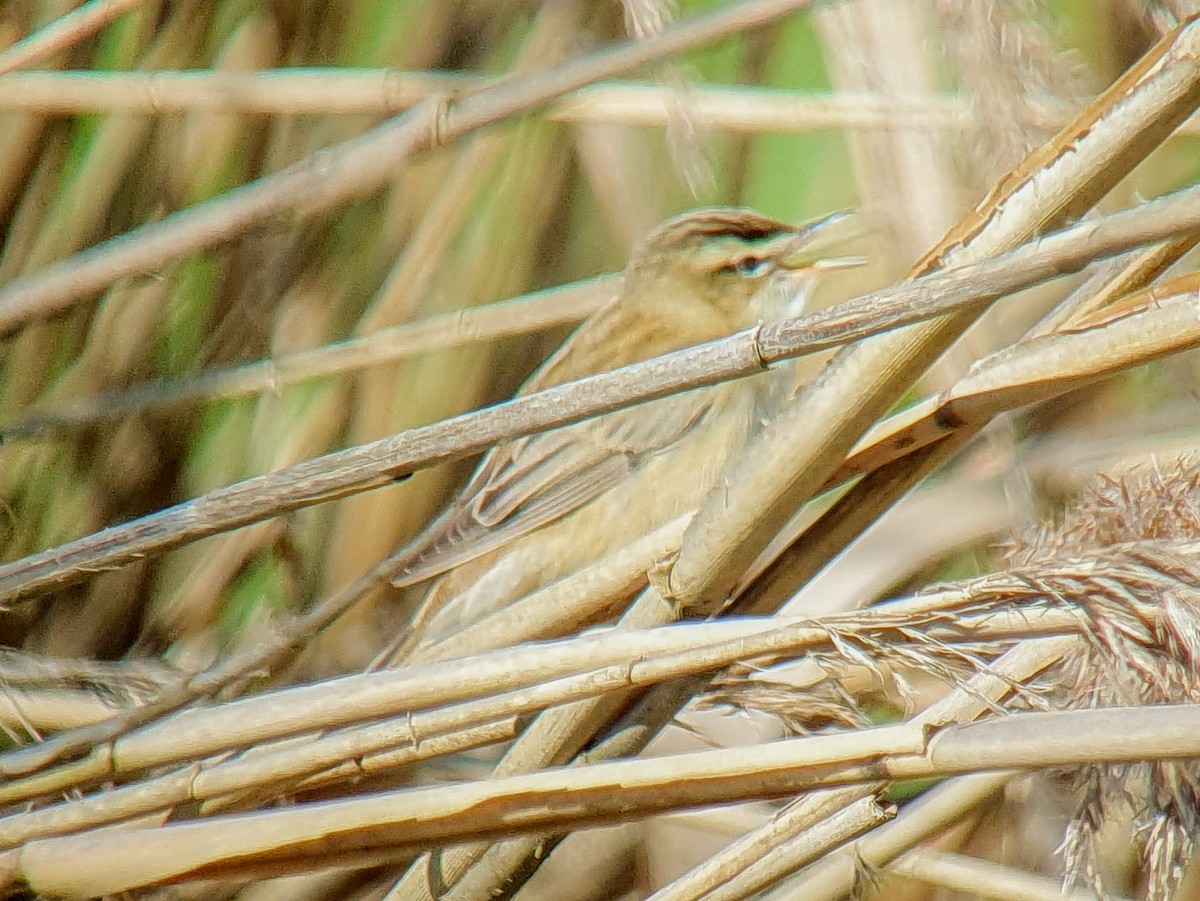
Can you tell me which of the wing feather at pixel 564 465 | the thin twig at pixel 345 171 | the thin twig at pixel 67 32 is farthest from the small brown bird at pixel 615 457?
the thin twig at pixel 67 32

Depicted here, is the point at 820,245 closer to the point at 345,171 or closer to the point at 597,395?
the point at 345,171

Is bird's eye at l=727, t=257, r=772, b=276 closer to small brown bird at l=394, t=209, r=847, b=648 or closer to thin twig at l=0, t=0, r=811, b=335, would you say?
small brown bird at l=394, t=209, r=847, b=648

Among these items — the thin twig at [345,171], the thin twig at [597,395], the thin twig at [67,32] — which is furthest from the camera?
the thin twig at [67,32]

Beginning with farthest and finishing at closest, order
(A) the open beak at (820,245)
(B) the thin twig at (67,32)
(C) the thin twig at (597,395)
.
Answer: (A) the open beak at (820,245)
(B) the thin twig at (67,32)
(C) the thin twig at (597,395)

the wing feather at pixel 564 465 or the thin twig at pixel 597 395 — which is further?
the wing feather at pixel 564 465

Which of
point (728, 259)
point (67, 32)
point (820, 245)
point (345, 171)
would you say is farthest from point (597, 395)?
point (728, 259)

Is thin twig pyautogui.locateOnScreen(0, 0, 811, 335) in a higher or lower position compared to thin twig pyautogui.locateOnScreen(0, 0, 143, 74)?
lower

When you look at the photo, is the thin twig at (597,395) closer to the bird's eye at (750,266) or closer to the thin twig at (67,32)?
the thin twig at (67,32)

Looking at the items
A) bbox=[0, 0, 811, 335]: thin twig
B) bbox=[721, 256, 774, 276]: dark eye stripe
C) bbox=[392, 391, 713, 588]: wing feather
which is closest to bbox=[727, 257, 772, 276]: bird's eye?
bbox=[721, 256, 774, 276]: dark eye stripe
